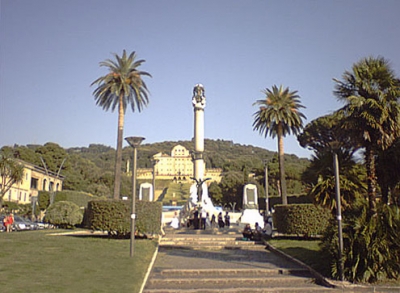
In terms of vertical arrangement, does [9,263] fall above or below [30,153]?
below

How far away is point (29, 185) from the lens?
211ft

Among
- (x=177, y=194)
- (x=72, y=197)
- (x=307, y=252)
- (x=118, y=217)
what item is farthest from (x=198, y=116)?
(x=177, y=194)

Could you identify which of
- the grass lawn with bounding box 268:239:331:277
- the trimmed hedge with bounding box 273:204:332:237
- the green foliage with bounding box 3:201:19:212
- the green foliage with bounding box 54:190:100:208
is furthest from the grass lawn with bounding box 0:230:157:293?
the green foliage with bounding box 3:201:19:212

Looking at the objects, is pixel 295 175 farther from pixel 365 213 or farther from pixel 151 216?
pixel 365 213

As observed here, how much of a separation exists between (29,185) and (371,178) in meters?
61.4

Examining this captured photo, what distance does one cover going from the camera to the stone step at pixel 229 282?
11500 millimetres

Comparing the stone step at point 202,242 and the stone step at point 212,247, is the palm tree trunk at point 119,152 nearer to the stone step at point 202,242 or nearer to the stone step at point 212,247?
the stone step at point 202,242

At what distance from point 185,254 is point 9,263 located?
7281 millimetres

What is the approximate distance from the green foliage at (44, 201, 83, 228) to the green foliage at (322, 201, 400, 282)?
2411 centimetres

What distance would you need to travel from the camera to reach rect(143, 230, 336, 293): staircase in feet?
36.9

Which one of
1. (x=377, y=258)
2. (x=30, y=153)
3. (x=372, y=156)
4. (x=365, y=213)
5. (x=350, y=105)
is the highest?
(x=30, y=153)

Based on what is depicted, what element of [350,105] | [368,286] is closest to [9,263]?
[368,286]

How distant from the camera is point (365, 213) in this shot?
40.9ft

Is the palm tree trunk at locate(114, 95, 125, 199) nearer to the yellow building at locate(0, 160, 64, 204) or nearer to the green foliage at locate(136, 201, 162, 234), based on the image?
the green foliage at locate(136, 201, 162, 234)
